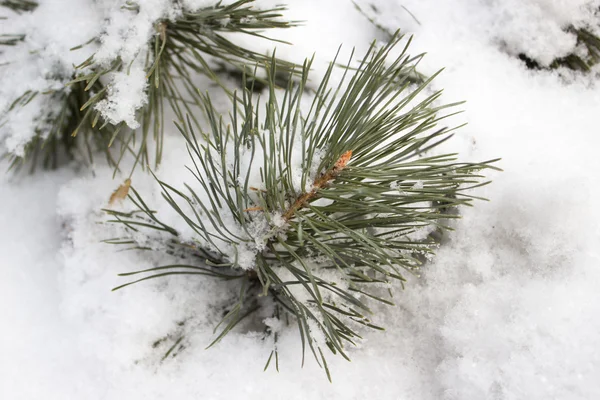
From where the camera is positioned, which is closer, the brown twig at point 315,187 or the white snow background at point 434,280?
the brown twig at point 315,187

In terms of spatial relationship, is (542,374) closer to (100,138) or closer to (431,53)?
(431,53)

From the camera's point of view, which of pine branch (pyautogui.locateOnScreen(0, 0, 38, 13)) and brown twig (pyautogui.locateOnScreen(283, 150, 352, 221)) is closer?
brown twig (pyautogui.locateOnScreen(283, 150, 352, 221))

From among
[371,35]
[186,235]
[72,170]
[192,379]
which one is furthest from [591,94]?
[72,170]

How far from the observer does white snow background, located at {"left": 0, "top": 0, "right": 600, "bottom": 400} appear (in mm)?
824

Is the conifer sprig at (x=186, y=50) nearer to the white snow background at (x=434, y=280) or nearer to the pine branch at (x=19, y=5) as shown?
the white snow background at (x=434, y=280)

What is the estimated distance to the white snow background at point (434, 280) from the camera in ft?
2.70

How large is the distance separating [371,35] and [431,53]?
12 cm

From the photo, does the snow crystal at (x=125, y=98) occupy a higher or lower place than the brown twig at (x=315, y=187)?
lower

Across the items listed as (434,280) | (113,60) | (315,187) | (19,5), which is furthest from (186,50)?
(434,280)

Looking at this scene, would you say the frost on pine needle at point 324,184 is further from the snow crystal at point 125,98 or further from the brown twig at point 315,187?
the snow crystal at point 125,98

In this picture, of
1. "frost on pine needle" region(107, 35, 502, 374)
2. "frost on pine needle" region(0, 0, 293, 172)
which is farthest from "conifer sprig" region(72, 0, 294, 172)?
"frost on pine needle" region(107, 35, 502, 374)

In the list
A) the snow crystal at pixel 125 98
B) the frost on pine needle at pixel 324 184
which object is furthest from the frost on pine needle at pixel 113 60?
the frost on pine needle at pixel 324 184

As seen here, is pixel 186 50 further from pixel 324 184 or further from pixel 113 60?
pixel 324 184

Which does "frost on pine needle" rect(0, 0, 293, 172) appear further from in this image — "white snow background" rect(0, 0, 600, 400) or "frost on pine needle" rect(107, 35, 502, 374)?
"frost on pine needle" rect(107, 35, 502, 374)
